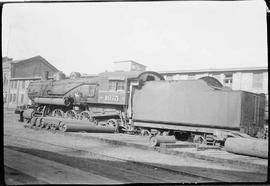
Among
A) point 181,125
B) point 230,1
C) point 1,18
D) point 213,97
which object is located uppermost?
point 230,1

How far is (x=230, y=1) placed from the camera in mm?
5102

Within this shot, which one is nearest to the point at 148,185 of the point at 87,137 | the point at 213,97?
the point at 87,137

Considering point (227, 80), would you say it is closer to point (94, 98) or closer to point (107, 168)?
point (94, 98)

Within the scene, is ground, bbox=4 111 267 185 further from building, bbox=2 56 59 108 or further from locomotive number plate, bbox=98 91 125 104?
locomotive number plate, bbox=98 91 125 104

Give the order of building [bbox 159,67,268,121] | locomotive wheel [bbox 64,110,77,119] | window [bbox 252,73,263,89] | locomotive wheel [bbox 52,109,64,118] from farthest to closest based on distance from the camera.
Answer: building [bbox 159,67,268,121] → window [bbox 252,73,263,89] → locomotive wheel [bbox 52,109,64,118] → locomotive wheel [bbox 64,110,77,119]

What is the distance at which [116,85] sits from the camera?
1393 cm

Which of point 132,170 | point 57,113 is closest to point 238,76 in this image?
point 57,113

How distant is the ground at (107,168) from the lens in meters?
5.16

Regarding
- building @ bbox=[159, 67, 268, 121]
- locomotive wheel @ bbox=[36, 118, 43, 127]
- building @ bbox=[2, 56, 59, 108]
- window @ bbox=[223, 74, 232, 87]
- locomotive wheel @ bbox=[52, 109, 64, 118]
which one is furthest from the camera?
window @ bbox=[223, 74, 232, 87]

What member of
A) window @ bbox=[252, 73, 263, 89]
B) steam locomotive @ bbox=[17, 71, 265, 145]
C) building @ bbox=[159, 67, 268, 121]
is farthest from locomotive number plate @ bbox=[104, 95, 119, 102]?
window @ bbox=[252, 73, 263, 89]

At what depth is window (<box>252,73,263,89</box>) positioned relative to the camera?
21.0 m

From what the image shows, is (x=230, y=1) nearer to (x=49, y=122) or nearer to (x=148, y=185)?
(x=148, y=185)

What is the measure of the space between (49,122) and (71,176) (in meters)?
7.46

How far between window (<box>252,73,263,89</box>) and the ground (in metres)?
15.1
